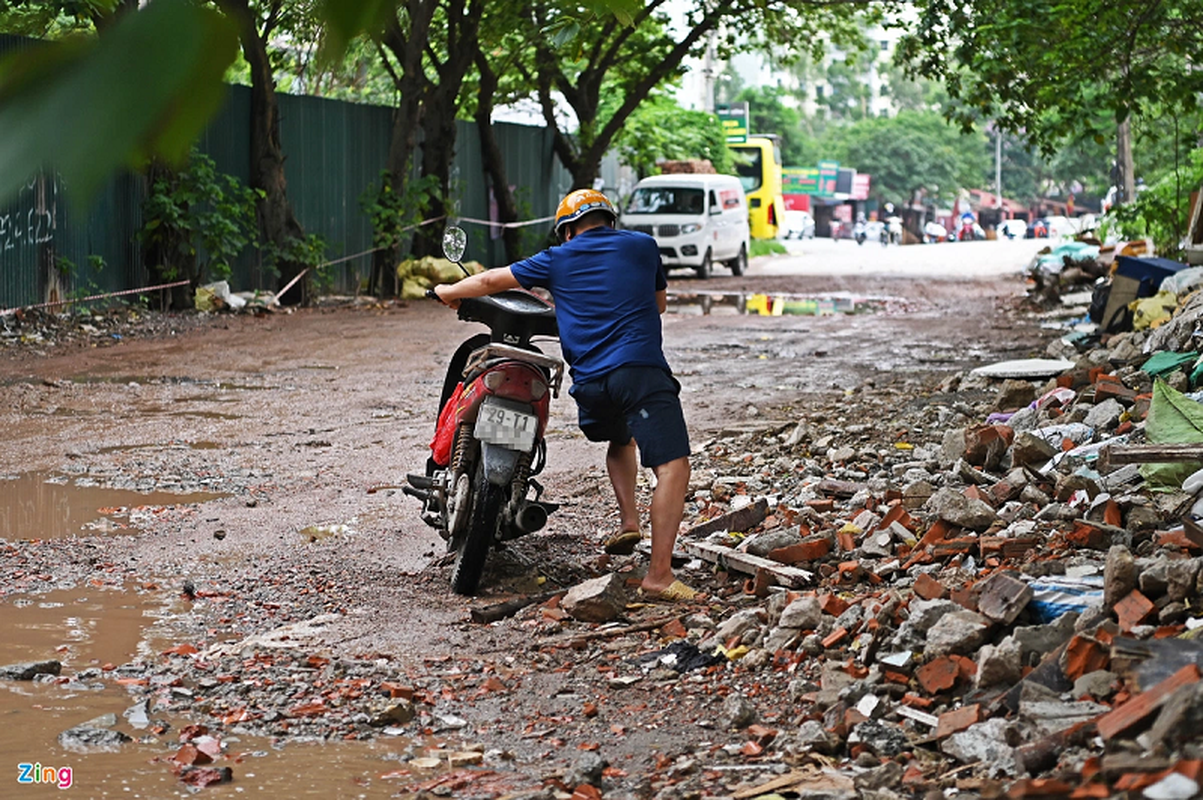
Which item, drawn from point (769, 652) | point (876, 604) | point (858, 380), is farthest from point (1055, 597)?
point (858, 380)

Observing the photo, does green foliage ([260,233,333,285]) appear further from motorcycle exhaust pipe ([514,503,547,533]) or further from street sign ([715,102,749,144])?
street sign ([715,102,749,144])

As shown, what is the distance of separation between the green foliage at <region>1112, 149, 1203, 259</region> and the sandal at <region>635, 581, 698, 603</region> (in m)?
12.2

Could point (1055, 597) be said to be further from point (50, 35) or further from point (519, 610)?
point (50, 35)

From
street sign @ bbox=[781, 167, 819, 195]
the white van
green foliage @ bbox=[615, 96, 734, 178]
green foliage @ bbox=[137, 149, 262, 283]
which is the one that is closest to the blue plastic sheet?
green foliage @ bbox=[137, 149, 262, 283]

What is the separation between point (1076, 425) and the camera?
6438mm

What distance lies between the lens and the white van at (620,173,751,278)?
25.6 m

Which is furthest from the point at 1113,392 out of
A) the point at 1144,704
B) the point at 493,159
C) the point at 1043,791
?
the point at 493,159

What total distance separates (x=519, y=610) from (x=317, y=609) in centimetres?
67

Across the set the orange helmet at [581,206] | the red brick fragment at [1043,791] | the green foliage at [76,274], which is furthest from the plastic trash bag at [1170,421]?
the green foliage at [76,274]

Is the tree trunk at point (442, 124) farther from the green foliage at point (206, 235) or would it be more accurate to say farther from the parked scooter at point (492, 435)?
the parked scooter at point (492, 435)

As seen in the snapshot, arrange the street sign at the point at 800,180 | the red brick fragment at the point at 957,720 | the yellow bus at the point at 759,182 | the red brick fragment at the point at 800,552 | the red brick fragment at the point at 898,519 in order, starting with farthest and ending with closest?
the street sign at the point at 800,180 < the yellow bus at the point at 759,182 < the red brick fragment at the point at 898,519 < the red brick fragment at the point at 800,552 < the red brick fragment at the point at 957,720

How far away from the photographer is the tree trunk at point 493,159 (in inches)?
861

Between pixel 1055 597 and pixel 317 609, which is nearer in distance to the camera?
pixel 1055 597

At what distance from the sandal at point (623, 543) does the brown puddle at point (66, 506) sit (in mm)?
1928
